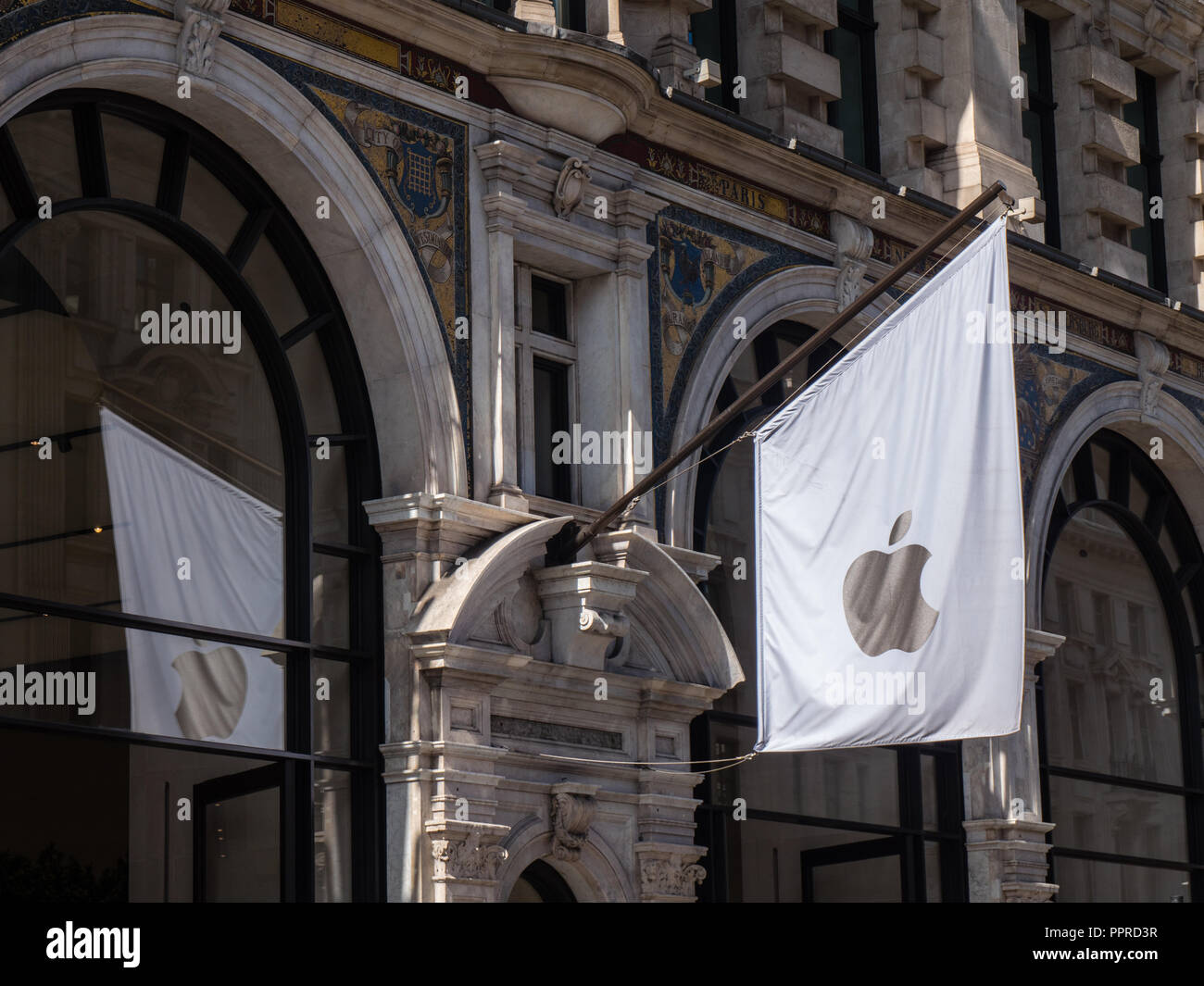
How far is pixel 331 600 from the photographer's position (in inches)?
718

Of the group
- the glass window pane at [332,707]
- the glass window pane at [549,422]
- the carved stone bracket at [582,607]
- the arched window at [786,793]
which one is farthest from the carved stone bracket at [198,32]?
the arched window at [786,793]

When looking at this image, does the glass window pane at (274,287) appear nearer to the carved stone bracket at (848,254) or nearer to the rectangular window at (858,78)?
the carved stone bracket at (848,254)

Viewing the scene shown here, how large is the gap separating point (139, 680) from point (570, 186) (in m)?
6.09

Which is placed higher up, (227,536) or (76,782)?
(227,536)

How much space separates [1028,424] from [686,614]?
7.66 m

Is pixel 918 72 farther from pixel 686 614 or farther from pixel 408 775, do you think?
pixel 408 775

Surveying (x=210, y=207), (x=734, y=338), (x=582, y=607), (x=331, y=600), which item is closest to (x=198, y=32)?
(x=210, y=207)

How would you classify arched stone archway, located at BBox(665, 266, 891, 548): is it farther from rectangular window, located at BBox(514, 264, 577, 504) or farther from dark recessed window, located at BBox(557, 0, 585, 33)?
dark recessed window, located at BBox(557, 0, 585, 33)

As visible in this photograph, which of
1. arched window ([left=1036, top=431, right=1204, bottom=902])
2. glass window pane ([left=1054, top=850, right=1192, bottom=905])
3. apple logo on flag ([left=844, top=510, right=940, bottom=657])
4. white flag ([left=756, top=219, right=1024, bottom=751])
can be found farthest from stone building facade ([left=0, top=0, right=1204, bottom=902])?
apple logo on flag ([left=844, top=510, right=940, bottom=657])

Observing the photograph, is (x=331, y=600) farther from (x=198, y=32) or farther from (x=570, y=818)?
(x=198, y=32)

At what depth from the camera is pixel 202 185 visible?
17.8 metres

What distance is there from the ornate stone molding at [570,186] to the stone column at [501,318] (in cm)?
56

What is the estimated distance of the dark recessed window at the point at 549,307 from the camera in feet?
66.4

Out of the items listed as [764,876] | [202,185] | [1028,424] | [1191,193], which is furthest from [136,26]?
[1191,193]
